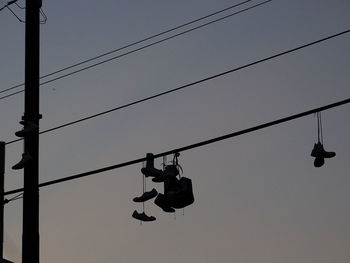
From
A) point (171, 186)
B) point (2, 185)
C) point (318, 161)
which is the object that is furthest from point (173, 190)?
point (2, 185)

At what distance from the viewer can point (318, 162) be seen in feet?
31.3

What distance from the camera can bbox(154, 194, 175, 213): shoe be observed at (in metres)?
9.95

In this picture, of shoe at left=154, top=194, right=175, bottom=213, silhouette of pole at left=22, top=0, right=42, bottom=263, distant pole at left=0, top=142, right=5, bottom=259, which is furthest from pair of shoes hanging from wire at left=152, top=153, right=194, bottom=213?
distant pole at left=0, top=142, right=5, bottom=259

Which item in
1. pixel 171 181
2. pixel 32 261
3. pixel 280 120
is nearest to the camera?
pixel 280 120

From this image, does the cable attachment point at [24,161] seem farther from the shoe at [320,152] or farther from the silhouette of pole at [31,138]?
the shoe at [320,152]

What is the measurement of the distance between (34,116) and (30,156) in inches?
20.1

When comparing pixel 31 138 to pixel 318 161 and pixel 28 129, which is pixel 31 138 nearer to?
pixel 28 129

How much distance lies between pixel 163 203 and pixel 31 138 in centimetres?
170

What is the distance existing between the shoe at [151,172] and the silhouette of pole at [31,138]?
4.08 feet

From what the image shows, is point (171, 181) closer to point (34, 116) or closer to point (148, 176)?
point (148, 176)

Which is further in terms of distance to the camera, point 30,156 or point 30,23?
point 30,23

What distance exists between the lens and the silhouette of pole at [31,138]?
9414 millimetres

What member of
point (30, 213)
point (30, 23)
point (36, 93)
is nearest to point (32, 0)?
point (30, 23)

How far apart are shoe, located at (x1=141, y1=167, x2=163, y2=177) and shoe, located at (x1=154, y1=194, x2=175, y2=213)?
252 millimetres
